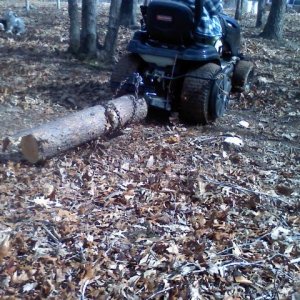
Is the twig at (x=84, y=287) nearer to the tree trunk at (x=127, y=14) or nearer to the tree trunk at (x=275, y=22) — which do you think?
the tree trunk at (x=275, y=22)

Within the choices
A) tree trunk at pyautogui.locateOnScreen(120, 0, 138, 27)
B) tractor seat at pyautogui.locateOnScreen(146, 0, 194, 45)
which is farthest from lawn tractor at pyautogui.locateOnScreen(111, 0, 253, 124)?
tree trunk at pyautogui.locateOnScreen(120, 0, 138, 27)

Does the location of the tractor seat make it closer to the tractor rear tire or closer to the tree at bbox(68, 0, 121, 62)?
the tractor rear tire

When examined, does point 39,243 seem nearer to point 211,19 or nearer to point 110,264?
point 110,264

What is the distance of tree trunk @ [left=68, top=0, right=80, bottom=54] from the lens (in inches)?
446

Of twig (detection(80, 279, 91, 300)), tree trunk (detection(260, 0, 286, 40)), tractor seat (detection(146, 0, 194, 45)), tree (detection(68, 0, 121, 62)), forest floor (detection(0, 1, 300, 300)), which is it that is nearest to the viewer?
twig (detection(80, 279, 91, 300))

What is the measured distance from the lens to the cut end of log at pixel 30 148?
16.9ft

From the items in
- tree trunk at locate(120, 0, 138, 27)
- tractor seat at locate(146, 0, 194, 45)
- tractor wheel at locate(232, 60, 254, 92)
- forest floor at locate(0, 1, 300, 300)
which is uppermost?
tractor seat at locate(146, 0, 194, 45)

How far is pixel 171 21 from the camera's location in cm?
687

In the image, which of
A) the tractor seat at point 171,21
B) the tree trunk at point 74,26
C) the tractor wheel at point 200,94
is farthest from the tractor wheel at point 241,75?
the tree trunk at point 74,26

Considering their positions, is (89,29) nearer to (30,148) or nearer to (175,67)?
(175,67)

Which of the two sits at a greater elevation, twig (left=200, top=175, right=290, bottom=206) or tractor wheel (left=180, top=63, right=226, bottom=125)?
tractor wheel (left=180, top=63, right=226, bottom=125)

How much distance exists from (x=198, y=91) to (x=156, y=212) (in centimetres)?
262

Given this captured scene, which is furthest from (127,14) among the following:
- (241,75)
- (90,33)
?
(241,75)

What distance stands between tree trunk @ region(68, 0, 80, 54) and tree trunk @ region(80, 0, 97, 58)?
29cm
